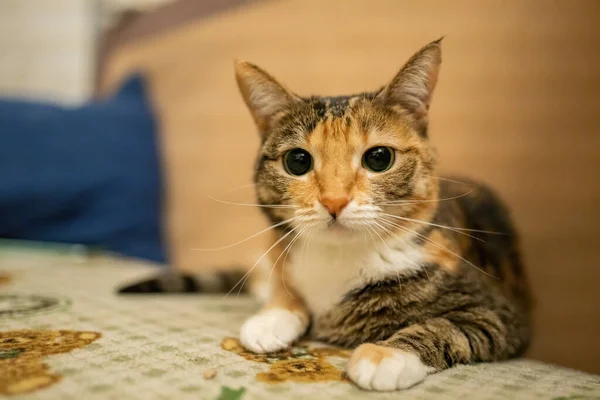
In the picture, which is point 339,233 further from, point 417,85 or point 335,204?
point 417,85

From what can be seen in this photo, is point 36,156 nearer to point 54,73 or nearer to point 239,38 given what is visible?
point 239,38

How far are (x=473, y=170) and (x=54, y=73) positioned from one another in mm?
2418

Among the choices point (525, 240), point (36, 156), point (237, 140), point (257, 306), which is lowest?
point (257, 306)

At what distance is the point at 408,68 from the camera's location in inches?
33.7

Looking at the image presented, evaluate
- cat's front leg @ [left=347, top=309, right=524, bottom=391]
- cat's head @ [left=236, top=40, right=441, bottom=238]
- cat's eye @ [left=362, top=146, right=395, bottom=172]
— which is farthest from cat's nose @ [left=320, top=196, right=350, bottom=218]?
cat's front leg @ [left=347, top=309, right=524, bottom=391]

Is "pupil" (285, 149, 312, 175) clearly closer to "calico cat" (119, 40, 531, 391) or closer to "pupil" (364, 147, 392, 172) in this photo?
"calico cat" (119, 40, 531, 391)

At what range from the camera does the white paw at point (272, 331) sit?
845 mm

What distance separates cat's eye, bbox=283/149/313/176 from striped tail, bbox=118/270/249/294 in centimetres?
49

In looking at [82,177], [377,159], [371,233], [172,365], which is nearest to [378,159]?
[377,159]

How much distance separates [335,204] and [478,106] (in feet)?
2.23

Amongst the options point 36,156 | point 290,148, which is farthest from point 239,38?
point 290,148

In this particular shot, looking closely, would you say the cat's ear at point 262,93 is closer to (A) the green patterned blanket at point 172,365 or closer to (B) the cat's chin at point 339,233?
(B) the cat's chin at point 339,233

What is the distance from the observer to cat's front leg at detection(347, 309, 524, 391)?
0.69 meters

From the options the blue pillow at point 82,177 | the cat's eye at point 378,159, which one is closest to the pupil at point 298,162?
the cat's eye at point 378,159
